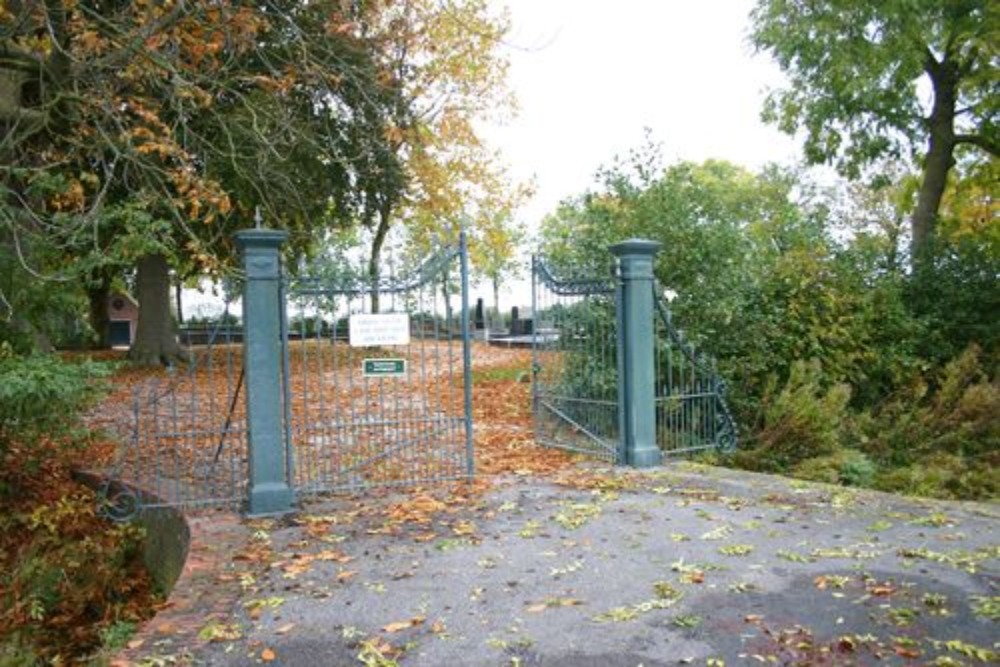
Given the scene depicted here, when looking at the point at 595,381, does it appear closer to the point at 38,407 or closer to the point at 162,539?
the point at 162,539

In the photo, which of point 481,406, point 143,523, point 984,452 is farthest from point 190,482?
point 984,452

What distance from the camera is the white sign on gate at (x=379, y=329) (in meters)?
7.34

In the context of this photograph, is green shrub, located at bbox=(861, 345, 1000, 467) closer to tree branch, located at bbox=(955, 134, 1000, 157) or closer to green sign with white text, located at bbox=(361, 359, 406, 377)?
green sign with white text, located at bbox=(361, 359, 406, 377)

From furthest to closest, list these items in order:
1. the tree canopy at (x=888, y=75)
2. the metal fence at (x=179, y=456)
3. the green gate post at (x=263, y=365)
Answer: the tree canopy at (x=888, y=75) < the metal fence at (x=179, y=456) < the green gate post at (x=263, y=365)

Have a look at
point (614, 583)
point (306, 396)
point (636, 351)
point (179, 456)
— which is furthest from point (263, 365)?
point (636, 351)

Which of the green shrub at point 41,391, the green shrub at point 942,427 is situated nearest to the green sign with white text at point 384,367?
the green shrub at point 41,391

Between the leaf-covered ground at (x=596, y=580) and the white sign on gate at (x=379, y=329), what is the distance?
4.66 feet

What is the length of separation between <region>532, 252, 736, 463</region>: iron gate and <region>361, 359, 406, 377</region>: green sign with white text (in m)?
2.58

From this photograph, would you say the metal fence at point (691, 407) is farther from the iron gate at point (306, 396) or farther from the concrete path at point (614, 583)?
the iron gate at point (306, 396)

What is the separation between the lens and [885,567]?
17.5ft

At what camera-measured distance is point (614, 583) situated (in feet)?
16.9

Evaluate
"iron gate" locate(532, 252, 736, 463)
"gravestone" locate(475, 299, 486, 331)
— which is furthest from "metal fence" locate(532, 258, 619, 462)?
"gravestone" locate(475, 299, 486, 331)

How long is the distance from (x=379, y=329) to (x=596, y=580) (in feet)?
10.4

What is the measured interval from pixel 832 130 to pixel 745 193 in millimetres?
22785
